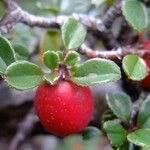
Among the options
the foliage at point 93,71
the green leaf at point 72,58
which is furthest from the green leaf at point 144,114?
the green leaf at point 72,58

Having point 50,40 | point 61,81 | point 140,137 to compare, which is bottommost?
point 50,40

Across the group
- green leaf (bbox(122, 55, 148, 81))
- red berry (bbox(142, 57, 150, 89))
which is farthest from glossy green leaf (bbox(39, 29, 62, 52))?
green leaf (bbox(122, 55, 148, 81))

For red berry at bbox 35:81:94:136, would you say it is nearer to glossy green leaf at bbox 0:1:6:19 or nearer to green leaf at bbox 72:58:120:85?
green leaf at bbox 72:58:120:85

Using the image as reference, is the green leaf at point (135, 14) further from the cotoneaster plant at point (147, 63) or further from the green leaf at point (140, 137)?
the green leaf at point (140, 137)

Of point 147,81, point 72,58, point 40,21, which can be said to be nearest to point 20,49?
point 40,21

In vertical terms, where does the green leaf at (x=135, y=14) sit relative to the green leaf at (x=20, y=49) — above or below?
above

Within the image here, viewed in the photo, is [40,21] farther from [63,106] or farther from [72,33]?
[63,106]
